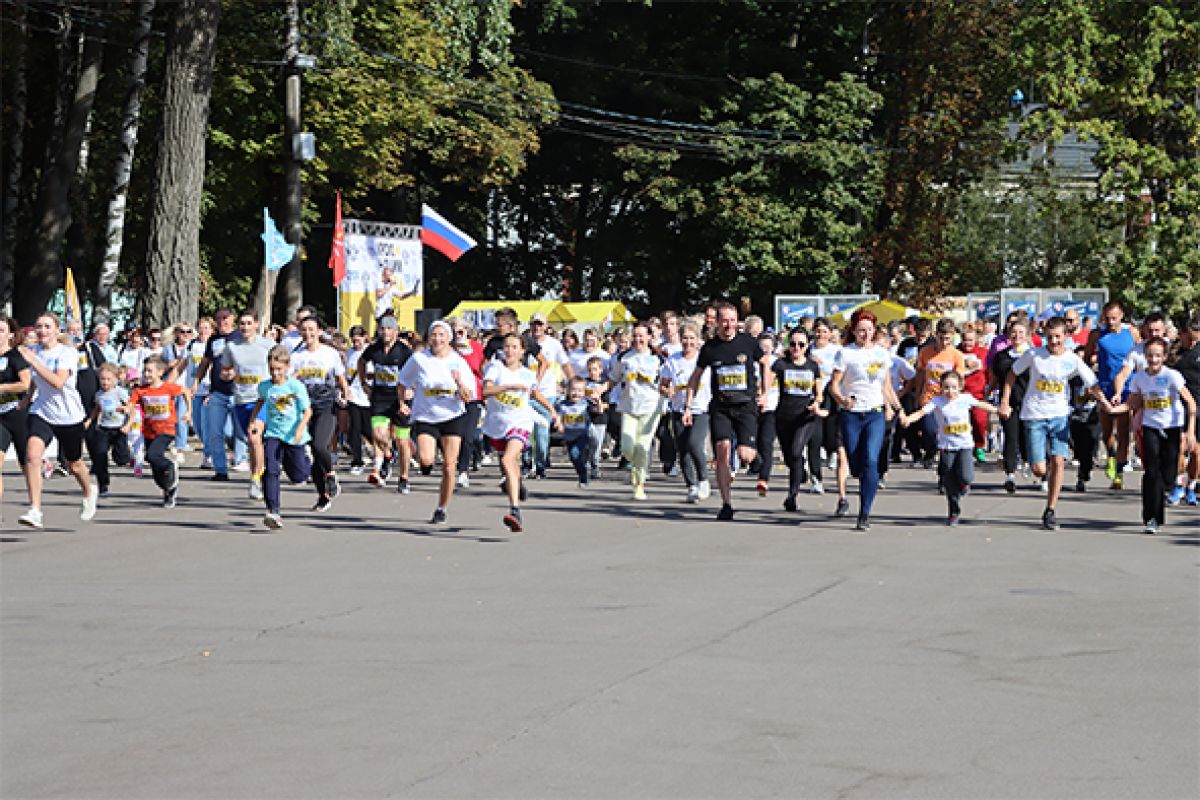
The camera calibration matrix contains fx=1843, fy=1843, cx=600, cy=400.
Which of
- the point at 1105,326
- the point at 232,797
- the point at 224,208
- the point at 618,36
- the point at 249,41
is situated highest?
the point at 618,36

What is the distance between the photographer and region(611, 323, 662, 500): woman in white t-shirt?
18875 mm

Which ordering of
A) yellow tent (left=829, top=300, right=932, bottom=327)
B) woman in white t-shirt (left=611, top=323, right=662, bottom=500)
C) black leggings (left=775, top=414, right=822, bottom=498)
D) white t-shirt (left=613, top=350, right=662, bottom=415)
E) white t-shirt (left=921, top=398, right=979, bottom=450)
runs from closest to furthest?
white t-shirt (left=921, top=398, right=979, bottom=450), black leggings (left=775, top=414, right=822, bottom=498), woman in white t-shirt (left=611, top=323, right=662, bottom=500), white t-shirt (left=613, top=350, right=662, bottom=415), yellow tent (left=829, top=300, right=932, bottom=327)

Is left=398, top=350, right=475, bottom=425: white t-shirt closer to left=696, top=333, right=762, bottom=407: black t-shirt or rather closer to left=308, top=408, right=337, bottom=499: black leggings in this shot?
left=308, top=408, right=337, bottom=499: black leggings

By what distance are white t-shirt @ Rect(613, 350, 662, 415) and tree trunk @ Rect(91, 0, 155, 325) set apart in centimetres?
1625

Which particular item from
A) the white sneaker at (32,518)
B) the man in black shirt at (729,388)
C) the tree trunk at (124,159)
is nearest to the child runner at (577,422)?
the man in black shirt at (729,388)

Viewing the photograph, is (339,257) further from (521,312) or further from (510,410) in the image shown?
(510,410)

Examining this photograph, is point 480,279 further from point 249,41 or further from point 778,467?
point 778,467

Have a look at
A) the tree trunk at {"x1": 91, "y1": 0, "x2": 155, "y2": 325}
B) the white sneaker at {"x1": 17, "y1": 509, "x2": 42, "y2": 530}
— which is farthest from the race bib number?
the tree trunk at {"x1": 91, "y1": 0, "x2": 155, "y2": 325}

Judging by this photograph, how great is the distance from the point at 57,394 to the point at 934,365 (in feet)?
30.8

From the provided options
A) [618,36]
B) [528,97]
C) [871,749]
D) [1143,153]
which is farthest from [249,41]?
[871,749]

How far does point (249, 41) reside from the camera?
37406mm

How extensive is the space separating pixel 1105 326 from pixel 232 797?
15.6 meters

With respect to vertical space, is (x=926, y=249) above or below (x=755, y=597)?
above

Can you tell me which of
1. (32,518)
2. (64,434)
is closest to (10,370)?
(64,434)
